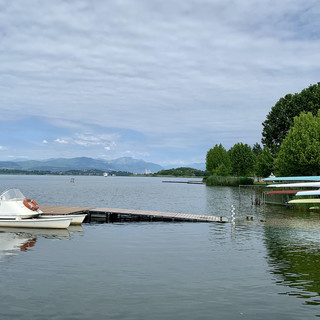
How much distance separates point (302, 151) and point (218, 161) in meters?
95.1

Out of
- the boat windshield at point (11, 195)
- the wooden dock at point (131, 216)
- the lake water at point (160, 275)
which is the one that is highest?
the boat windshield at point (11, 195)

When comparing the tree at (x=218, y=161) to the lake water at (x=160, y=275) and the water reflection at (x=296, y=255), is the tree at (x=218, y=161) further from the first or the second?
the lake water at (x=160, y=275)

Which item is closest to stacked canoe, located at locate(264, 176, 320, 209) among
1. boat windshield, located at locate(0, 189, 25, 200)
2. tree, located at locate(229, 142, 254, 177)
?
boat windshield, located at locate(0, 189, 25, 200)

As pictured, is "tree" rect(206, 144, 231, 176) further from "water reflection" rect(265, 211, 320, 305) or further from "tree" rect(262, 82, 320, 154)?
"water reflection" rect(265, 211, 320, 305)

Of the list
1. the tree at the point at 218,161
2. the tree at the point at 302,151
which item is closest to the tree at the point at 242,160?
the tree at the point at 218,161

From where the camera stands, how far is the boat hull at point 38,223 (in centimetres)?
3581

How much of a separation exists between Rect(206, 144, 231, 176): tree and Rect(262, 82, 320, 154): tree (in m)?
57.2

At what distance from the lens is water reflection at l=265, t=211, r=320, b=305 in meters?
17.2

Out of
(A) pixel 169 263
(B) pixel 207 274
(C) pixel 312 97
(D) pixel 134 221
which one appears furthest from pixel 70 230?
(C) pixel 312 97

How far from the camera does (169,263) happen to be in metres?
22.2

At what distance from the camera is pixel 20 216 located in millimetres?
36375

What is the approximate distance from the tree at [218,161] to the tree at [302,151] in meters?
82.5

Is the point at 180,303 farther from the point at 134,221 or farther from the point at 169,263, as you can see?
the point at 134,221

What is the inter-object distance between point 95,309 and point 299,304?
806 centimetres
